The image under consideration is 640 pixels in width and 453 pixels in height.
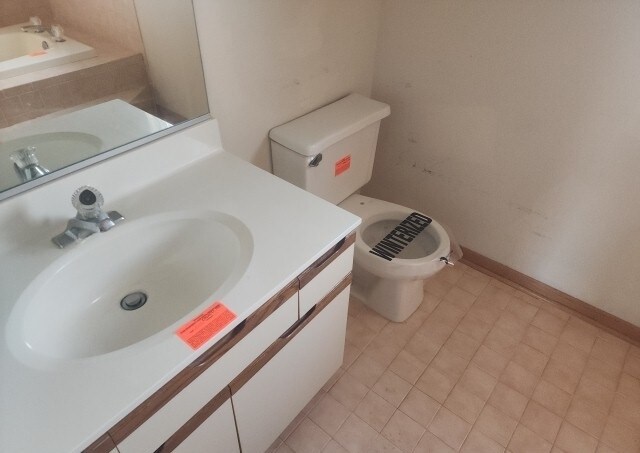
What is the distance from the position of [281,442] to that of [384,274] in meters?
0.69

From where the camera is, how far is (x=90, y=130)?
1.02m

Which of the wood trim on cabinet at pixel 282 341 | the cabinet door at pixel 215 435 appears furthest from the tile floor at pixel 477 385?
the wood trim on cabinet at pixel 282 341

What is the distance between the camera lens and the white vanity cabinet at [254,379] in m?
0.73

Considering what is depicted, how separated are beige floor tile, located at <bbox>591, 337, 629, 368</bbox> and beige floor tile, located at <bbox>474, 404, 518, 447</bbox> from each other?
0.53 m

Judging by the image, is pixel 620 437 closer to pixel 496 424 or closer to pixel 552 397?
pixel 552 397

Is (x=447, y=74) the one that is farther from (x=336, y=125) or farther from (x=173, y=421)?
(x=173, y=421)

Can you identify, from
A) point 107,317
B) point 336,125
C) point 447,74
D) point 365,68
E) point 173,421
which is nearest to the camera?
point 173,421

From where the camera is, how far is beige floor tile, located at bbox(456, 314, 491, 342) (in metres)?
1.75

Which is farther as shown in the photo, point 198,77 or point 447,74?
point 447,74

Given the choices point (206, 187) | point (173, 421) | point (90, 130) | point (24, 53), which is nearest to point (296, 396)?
point (173, 421)

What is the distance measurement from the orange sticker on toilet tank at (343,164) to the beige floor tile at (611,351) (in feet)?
4.14

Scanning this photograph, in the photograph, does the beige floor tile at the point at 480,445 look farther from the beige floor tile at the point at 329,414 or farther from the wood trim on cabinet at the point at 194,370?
the wood trim on cabinet at the point at 194,370

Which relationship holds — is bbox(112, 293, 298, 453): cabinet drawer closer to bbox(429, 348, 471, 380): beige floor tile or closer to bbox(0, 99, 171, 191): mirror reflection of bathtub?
bbox(0, 99, 171, 191): mirror reflection of bathtub

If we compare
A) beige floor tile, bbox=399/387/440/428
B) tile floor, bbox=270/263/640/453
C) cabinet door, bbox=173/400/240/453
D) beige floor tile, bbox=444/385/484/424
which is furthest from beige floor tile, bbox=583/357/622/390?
cabinet door, bbox=173/400/240/453
